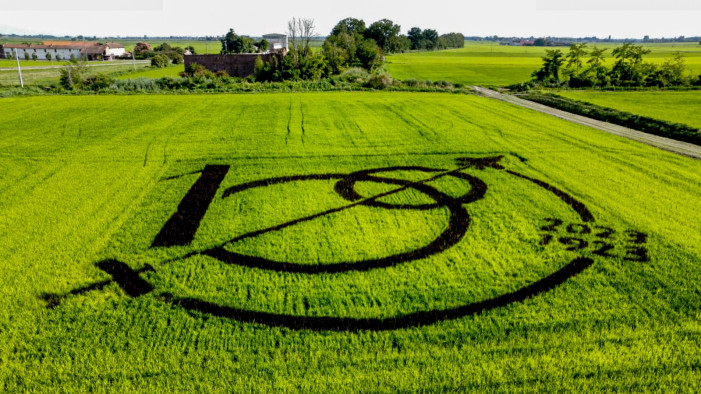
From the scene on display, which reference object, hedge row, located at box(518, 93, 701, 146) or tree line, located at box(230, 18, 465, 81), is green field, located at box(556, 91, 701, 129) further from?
tree line, located at box(230, 18, 465, 81)

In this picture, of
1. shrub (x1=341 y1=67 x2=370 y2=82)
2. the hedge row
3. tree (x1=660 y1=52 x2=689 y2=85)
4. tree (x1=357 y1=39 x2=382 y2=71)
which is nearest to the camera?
the hedge row

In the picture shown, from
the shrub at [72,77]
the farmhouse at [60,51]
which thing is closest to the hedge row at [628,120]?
the shrub at [72,77]

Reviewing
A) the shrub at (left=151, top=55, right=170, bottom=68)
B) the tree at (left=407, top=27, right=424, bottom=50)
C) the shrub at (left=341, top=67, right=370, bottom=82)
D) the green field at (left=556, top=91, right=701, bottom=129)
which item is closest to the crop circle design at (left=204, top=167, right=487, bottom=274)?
→ the green field at (left=556, top=91, right=701, bottom=129)

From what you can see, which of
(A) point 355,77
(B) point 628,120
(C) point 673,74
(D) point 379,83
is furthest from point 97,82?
(C) point 673,74

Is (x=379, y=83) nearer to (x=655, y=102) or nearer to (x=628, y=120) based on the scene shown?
(x=628, y=120)

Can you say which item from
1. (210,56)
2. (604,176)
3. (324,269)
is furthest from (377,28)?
(324,269)
